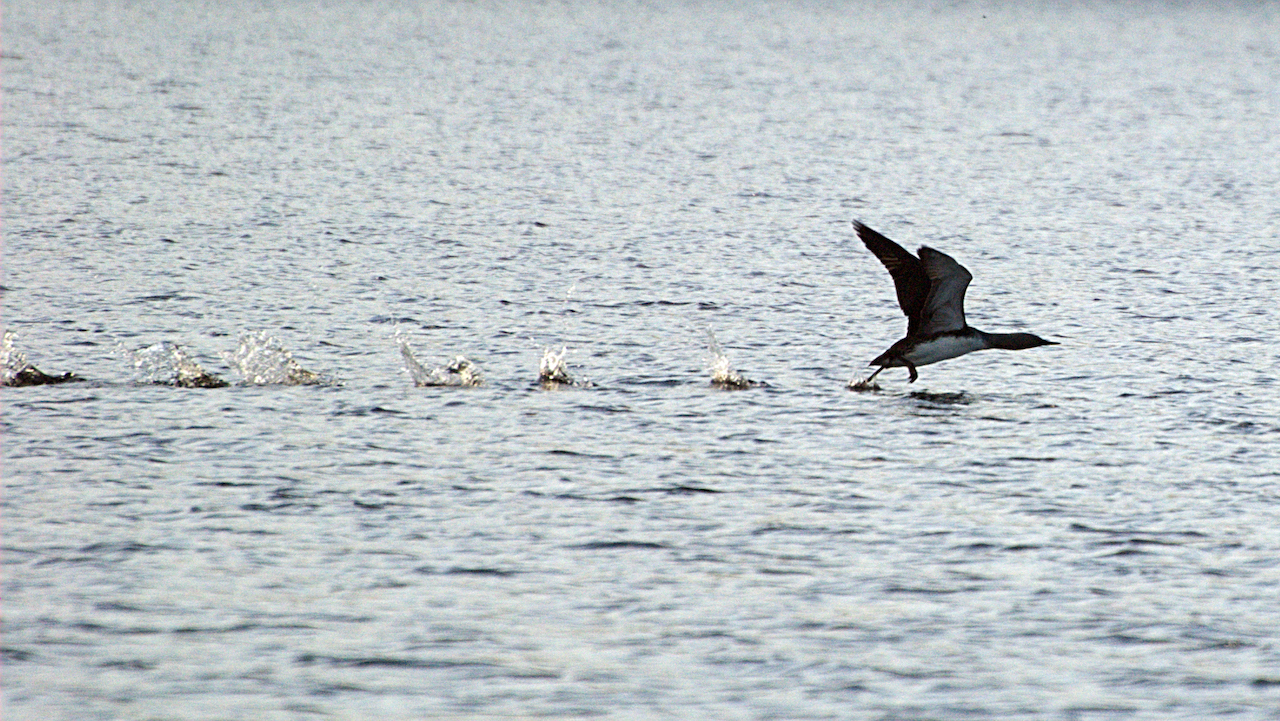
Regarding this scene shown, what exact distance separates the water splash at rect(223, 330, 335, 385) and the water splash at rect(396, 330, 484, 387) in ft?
2.46

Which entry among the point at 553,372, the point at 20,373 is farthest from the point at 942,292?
the point at 20,373

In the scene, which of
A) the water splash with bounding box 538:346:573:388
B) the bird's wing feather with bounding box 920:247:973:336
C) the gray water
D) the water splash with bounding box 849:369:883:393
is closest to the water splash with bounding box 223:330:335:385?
the gray water

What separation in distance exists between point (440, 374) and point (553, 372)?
108 centimetres

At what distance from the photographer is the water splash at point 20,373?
1808 cm

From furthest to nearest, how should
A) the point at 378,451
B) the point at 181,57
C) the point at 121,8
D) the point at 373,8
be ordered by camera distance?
the point at 373,8
the point at 121,8
the point at 181,57
the point at 378,451

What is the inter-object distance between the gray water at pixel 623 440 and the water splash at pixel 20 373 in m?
0.23

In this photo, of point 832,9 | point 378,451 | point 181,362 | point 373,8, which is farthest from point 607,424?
point 832,9

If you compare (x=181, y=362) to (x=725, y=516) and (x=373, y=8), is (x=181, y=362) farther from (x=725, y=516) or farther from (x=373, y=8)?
(x=373, y=8)

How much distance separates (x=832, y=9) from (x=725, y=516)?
98.9 m

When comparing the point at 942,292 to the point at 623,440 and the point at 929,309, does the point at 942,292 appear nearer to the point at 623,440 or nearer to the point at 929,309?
the point at 929,309

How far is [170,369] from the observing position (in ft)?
61.3

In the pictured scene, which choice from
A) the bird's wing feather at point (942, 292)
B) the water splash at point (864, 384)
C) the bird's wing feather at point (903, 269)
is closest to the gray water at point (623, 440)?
the water splash at point (864, 384)

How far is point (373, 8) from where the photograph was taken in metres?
93.9

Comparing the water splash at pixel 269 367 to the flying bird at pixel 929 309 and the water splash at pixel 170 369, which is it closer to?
the water splash at pixel 170 369
